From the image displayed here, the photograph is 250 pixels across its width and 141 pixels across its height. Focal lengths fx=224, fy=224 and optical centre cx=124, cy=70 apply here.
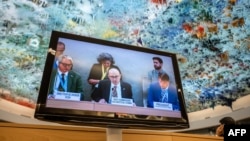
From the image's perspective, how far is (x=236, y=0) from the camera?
2619 mm

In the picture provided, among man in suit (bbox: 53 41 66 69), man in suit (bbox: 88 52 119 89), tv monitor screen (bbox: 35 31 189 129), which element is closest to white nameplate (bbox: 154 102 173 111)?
tv monitor screen (bbox: 35 31 189 129)

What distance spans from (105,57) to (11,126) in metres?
0.45

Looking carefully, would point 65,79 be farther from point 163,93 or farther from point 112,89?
point 163,93

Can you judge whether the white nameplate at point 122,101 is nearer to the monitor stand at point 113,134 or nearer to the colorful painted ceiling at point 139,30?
the monitor stand at point 113,134

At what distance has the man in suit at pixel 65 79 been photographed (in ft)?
2.75

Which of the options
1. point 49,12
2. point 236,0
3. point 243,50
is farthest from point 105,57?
point 243,50

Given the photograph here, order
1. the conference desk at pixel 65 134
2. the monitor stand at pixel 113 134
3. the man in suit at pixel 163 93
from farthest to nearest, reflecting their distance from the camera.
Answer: the man in suit at pixel 163 93, the monitor stand at pixel 113 134, the conference desk at pixel 65 134

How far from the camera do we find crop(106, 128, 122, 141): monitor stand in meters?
0.87

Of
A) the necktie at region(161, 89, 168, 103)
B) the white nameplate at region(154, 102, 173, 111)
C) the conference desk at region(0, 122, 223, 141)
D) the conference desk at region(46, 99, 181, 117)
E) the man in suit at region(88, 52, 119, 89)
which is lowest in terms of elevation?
the conference desk at region(0, 122, 223, 141)

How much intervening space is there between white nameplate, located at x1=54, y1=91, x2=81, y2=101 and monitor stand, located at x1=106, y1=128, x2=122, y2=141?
0.60ft

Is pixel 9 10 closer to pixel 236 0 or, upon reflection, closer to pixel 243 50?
pixel 236 0

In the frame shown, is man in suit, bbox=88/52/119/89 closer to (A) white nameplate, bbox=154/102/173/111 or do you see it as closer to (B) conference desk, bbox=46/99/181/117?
(B) conference desk, bbox=46/99/181/117

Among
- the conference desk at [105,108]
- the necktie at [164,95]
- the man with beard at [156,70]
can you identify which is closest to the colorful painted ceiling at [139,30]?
the man with beard at [156,70]

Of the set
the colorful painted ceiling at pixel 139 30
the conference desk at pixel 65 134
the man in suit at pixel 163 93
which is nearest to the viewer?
the conference desk at pixel 65 134
